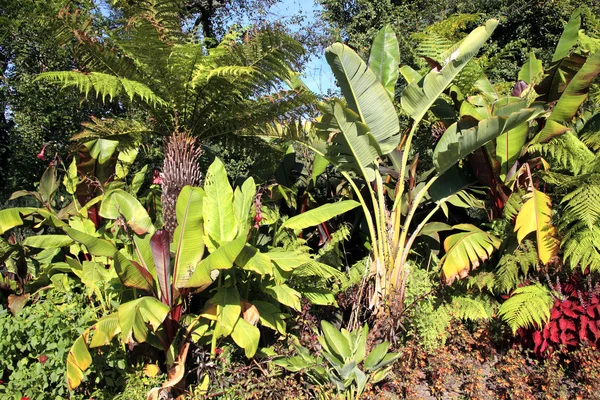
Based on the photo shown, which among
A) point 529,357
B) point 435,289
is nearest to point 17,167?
point 435,289

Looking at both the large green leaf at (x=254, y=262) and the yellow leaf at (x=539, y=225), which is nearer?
the large green leaf at (x=254, y=262)

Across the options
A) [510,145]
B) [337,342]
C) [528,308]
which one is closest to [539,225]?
[528,308]

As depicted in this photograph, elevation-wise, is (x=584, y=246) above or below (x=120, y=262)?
below

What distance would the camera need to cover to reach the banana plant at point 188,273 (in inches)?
130

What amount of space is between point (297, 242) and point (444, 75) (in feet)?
7.45

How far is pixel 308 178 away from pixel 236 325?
333 cm

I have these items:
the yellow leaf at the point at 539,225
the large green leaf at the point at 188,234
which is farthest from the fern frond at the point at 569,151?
the large green leaf at the point at 188,234

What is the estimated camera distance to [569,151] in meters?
4.64

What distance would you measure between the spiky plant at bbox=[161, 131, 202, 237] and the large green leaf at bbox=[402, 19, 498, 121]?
2310mm

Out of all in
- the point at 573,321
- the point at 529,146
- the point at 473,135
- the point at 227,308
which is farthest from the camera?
the point at 529,146

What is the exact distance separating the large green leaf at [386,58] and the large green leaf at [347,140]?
101 cm

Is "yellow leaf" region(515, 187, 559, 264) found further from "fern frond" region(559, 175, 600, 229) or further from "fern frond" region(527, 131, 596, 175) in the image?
"fern frond" region(527, 131, 596, 175)

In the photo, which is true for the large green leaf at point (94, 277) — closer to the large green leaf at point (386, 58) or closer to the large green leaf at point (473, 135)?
the large green leaf at point (473, 135)

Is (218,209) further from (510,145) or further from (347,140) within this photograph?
(510,145)
